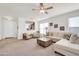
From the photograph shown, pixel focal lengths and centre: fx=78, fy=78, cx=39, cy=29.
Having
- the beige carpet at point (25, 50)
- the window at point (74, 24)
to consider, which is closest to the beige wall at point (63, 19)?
the window at point (74, 24)

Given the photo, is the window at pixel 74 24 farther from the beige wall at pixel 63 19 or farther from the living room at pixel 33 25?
the beige wall at pixel 63 19

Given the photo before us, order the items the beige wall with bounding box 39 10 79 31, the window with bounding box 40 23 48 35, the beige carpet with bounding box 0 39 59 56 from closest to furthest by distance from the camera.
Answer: the beige carpet with bounding box 0 39 59 56 → the beige wall with bounding box 39 10 79 31 → the window with bounding box 40 23 48 35

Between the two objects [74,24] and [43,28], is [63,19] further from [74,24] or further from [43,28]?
[43,28]

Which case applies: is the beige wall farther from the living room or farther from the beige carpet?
the beige carpet

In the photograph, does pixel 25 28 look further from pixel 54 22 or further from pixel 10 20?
pixel 54 22

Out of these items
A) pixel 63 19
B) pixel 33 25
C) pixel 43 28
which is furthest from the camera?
pixel 43 28

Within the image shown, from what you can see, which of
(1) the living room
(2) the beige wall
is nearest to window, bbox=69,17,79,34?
(1) the living room

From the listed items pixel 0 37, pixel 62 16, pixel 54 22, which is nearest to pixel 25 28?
pixel 0 37

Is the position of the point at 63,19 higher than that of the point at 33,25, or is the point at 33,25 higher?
the point at 63,19

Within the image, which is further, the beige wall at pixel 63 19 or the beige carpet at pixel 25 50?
the beige wall at pixel 63 19

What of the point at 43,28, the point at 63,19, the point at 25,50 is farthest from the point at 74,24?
the point at 25,50

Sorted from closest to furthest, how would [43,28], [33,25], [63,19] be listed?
[63,19] < [33,25] < [43,28]

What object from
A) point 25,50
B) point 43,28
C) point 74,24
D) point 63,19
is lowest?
point 25,50

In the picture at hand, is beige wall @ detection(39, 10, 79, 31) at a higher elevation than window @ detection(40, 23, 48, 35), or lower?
higher
